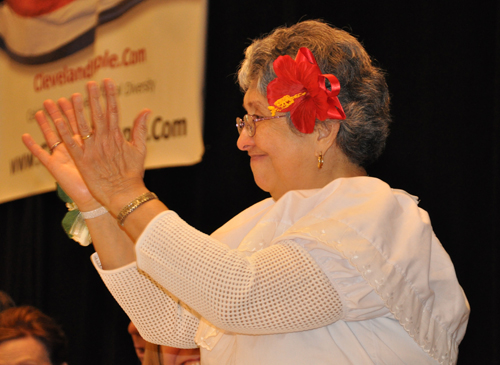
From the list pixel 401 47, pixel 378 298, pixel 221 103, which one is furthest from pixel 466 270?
pixel 221 103

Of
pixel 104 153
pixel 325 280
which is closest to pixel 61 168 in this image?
pixel 104 153

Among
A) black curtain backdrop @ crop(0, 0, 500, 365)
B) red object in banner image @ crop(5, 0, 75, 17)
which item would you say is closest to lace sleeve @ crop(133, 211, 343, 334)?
black curtain backdrop @ crop(0, 0, 500, 365)

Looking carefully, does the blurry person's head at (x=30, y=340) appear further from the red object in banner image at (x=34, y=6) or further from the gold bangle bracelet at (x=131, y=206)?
the red object in banner image at (x=34, y=6)

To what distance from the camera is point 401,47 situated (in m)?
2.55

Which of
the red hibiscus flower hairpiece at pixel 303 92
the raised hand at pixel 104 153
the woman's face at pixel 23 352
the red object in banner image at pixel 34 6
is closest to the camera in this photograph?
the raised hand at pixel 104 153

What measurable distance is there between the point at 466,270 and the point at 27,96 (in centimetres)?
272

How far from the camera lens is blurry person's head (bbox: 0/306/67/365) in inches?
101

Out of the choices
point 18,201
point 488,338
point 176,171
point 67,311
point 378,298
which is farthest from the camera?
point 18,201

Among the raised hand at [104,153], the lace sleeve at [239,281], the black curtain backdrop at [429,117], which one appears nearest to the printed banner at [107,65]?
the black curtain backdrop at [429,117]

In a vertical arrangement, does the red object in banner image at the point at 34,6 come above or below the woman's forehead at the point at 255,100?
above

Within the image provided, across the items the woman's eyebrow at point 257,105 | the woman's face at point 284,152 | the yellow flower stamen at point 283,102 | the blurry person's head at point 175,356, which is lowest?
the blurry person's head at point 175,356

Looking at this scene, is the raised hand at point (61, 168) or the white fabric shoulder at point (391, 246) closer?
the white fabric shoulder at point (391, 246)

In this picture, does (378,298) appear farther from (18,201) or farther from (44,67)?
(18,201)

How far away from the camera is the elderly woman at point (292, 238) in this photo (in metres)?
1.32
